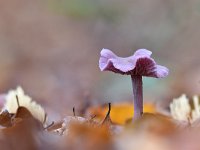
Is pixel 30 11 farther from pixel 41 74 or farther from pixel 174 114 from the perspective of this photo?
pixel 174 114

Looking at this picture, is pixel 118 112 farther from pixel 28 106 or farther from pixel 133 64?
pixel 133 64

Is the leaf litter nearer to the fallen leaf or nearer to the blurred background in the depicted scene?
the fallen leaf

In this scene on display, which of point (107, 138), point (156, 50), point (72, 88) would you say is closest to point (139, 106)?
point (107, 138)

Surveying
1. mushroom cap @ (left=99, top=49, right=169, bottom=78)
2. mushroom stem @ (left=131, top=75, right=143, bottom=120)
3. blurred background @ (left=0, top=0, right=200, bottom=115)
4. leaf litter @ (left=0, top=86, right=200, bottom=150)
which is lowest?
leaf litter @ (left=0, top=86, right=200, bottom=150)

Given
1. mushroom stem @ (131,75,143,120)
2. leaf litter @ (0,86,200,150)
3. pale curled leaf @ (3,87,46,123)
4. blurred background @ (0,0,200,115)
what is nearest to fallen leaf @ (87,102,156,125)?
pale curled leaf @ (3,87,46,123)

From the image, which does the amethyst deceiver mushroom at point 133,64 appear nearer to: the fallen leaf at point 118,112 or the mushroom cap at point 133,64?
the mushroom cap at point 133,64

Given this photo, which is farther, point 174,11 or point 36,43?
point 36,43

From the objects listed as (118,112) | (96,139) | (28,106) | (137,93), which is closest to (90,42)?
(118,112)
